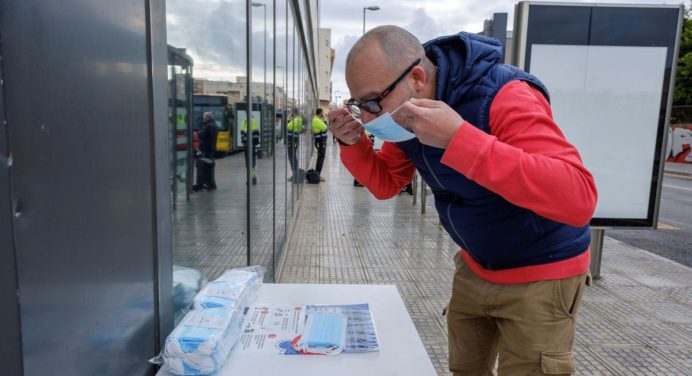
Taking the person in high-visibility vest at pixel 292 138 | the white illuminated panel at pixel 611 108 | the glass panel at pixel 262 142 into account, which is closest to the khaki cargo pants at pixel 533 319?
the glass panel at pixel 262 142

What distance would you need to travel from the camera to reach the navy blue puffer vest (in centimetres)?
164

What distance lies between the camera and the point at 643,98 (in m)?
4.80

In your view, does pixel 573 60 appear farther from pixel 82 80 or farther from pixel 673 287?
pixel 82 80

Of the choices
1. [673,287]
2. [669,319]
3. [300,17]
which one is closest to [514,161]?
[669,319]

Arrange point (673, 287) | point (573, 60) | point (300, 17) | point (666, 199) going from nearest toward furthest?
point (573, 60)
point (673, 287)
point (300, 17)
point (666, 199)

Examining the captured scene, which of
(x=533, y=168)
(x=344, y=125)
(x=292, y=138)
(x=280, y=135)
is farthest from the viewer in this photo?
(x=292, y=138)

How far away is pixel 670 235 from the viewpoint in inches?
327

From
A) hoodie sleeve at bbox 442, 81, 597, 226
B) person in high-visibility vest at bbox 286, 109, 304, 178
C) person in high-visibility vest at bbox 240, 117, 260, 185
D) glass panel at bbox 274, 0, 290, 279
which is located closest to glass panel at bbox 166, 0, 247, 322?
person in high-visibility vest at bbox 240, 117, 260, 185

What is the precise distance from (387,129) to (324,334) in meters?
0.71

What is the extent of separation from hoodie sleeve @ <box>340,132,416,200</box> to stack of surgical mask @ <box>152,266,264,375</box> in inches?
27.8

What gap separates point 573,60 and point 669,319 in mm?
2448

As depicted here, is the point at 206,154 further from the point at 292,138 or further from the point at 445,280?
the point at 292,138

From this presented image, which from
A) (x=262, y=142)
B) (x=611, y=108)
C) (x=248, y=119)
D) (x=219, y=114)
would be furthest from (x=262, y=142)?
(x=611, y=108)

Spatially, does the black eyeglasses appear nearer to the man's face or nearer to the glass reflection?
the man's face
